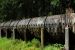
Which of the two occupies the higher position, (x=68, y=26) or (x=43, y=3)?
(x=43, y=3)

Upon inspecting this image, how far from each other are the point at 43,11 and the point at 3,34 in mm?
10986

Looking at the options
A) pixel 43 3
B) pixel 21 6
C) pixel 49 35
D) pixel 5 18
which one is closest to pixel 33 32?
pixel 49 35

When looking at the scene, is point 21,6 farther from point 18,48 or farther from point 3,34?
point 18,48

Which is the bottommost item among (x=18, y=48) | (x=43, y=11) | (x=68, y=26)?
(x=18, y=48)

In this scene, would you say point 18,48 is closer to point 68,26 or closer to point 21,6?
point 68,26

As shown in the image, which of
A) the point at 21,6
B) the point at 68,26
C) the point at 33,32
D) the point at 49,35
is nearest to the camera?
the point at 68,26

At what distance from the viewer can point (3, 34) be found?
2756 centimetres

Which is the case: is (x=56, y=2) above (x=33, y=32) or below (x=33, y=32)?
above

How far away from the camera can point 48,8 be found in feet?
115

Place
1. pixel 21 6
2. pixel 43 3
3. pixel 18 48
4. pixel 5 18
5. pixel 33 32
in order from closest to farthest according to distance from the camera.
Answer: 1. pixel 18 48
2. pixel 33 32
3. pixel 5 18
4. pixel 21 6
5. pixel 43 3

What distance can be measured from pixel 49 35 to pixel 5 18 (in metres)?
14.1

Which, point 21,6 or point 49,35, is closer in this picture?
point 49,35

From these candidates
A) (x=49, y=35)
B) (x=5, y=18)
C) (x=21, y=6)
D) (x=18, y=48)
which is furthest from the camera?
(x=21, y=6)

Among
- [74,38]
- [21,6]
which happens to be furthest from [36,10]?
[74,38]
